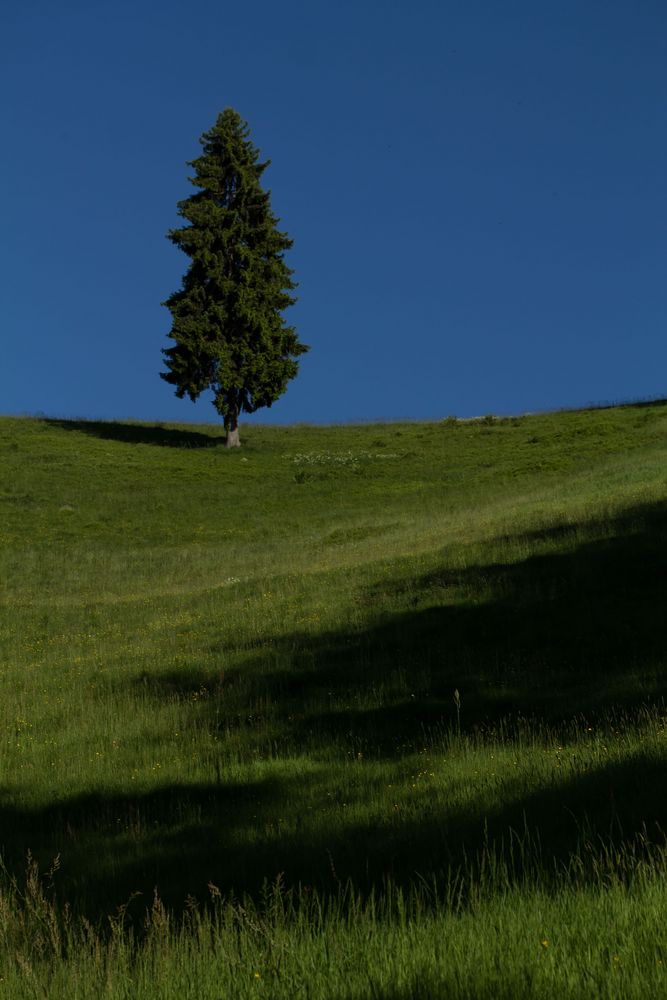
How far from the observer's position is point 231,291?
2210 inches

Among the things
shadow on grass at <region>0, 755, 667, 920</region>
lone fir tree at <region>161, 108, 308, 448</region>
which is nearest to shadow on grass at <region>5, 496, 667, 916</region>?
shadow on grass at <region>0, 755, 667, 920</region>

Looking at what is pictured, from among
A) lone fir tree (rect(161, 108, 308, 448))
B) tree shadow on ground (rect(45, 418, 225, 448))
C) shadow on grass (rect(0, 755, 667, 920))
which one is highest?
lone fir tree (rect(161, 108, 308, 448))

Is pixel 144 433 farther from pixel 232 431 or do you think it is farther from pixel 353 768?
pixel 353 768

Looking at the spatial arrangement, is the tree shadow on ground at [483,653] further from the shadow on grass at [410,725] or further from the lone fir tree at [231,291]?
the lone fir tree at [231,291]

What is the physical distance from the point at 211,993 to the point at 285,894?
1.57m

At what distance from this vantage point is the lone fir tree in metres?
55.1

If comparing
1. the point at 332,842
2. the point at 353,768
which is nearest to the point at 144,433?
the point at 353,768

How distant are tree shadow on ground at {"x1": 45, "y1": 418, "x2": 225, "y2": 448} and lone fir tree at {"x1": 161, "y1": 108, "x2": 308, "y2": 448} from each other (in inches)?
137

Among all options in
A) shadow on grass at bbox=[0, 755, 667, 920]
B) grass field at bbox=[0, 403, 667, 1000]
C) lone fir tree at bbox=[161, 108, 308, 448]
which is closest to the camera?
grass field at bbox=[0, 403, 667, 1000]

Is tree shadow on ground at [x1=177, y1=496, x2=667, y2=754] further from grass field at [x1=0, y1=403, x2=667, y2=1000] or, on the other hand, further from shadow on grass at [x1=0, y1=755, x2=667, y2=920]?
shadow on grass at [x1=0, y1=755, x2=667, y2=920]

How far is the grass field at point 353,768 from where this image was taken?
401cm

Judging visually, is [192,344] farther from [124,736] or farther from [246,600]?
[124,736]

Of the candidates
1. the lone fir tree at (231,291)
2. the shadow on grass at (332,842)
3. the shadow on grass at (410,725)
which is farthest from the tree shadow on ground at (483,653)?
the lone fir tree at (231,291)

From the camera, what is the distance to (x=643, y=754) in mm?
7172
